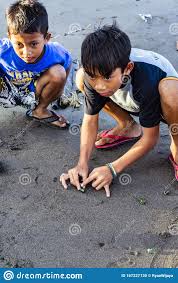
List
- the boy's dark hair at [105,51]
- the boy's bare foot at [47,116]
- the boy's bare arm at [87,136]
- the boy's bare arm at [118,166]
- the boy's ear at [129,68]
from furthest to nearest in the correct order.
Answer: the boy's bare foot at [47,116] → the boy's bare arm at [87,136] → the boy's bare arm at [118,166] → the boy's ear at [129,68] → the boy's dark hair at [105,51]

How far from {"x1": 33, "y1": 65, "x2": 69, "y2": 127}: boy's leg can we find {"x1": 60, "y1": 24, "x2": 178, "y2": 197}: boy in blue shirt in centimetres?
25

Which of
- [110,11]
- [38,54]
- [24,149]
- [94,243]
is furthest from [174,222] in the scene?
[110,11]

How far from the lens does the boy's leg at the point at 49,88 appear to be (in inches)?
109

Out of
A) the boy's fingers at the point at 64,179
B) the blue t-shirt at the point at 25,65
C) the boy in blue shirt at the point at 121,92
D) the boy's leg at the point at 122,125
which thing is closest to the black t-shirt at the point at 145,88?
the boy in blue shirt at the point at 121,92

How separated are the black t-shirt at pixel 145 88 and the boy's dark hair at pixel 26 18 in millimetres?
473

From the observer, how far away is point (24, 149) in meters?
2.76

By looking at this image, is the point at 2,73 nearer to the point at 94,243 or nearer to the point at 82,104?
Result: the point at 82,104

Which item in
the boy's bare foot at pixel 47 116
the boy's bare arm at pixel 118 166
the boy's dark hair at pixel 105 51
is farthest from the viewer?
the boy's bare foot at pixel 47 116

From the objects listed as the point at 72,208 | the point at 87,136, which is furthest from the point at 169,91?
the point at 72,208

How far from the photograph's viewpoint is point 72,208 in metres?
2.33

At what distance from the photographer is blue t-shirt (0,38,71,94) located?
8.79ft

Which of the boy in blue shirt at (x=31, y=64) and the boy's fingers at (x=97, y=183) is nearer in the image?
the boy's fingers at (x=97, y=183)

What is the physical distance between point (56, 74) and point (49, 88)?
11cm

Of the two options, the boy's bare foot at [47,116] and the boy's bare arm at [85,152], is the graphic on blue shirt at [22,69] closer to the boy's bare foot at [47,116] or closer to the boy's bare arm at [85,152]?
the boy's bare foot at [47,116]
